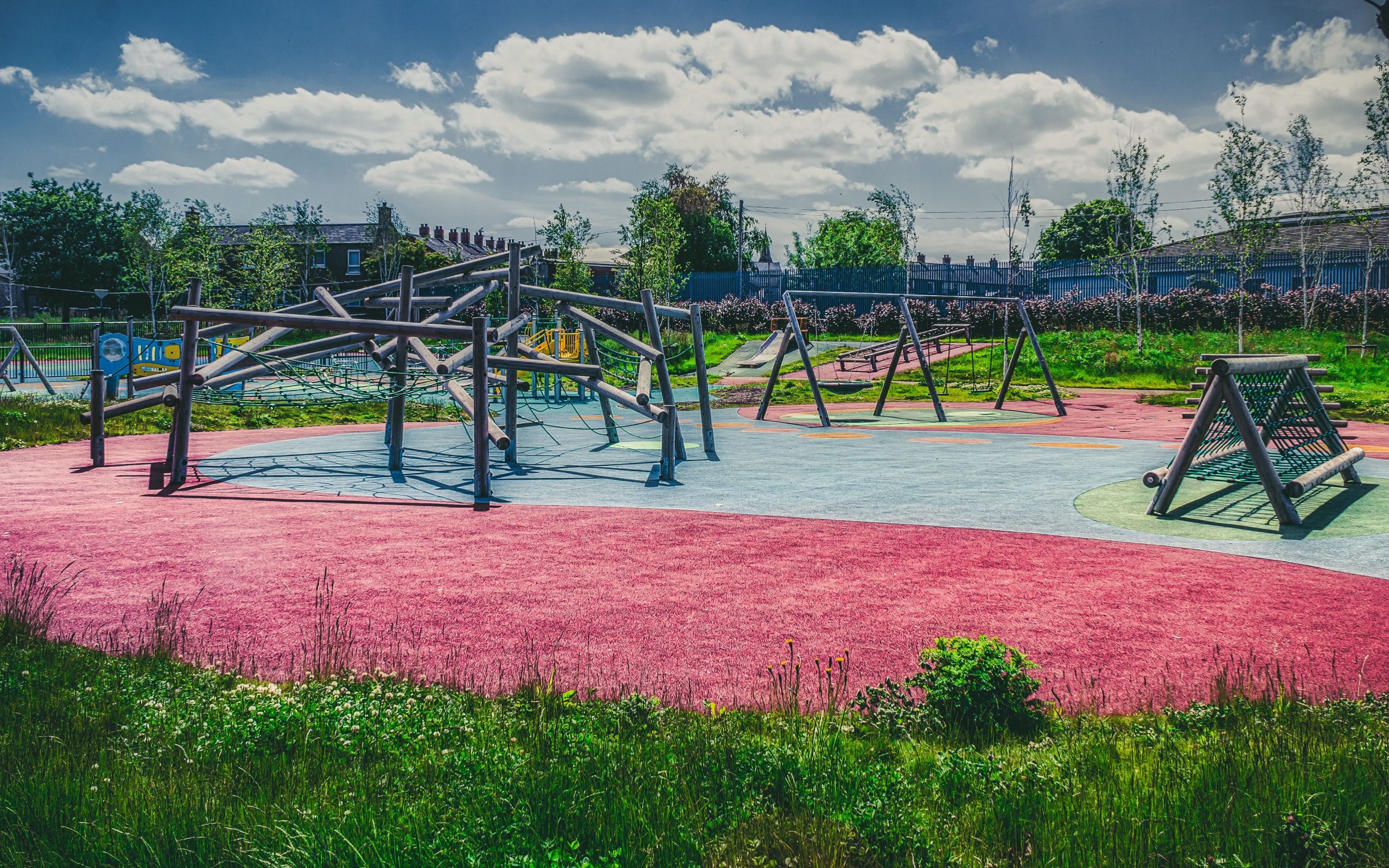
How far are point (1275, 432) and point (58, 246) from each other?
76871 mm

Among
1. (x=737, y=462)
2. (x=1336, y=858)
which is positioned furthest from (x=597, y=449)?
(x=1336, y=858)

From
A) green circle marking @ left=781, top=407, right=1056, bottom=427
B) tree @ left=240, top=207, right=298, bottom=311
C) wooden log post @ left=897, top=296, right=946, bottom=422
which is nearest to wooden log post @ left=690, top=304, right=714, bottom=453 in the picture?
green circle marking @ left=781, top=407, right=1056, bottom=427

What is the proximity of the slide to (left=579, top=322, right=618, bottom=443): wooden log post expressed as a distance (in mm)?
17457

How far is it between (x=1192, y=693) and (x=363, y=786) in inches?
135

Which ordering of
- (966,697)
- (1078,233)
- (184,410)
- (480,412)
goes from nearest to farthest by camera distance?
(966,697)
(480,412)
(184,410)
(1078,233)

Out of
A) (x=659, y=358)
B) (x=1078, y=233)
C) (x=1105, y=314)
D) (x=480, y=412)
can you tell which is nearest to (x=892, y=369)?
(x=659, y=358)

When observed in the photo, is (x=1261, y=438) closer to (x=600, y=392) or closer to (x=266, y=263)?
(x=600, y=392)

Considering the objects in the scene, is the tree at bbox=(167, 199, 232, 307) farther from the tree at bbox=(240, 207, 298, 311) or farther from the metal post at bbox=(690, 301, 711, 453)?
the metal post at bbox=(690, 301, 711, 453)

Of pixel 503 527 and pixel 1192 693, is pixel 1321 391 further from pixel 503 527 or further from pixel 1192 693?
pixel 503 527

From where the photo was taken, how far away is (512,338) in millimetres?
11203

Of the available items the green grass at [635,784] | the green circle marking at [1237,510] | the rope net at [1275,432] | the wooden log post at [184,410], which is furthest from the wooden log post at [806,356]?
the green grass at [635,784]

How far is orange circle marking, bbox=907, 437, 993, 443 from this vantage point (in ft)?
43.8

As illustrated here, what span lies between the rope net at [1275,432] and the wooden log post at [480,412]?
6.52m

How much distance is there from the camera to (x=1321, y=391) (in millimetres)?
9859
